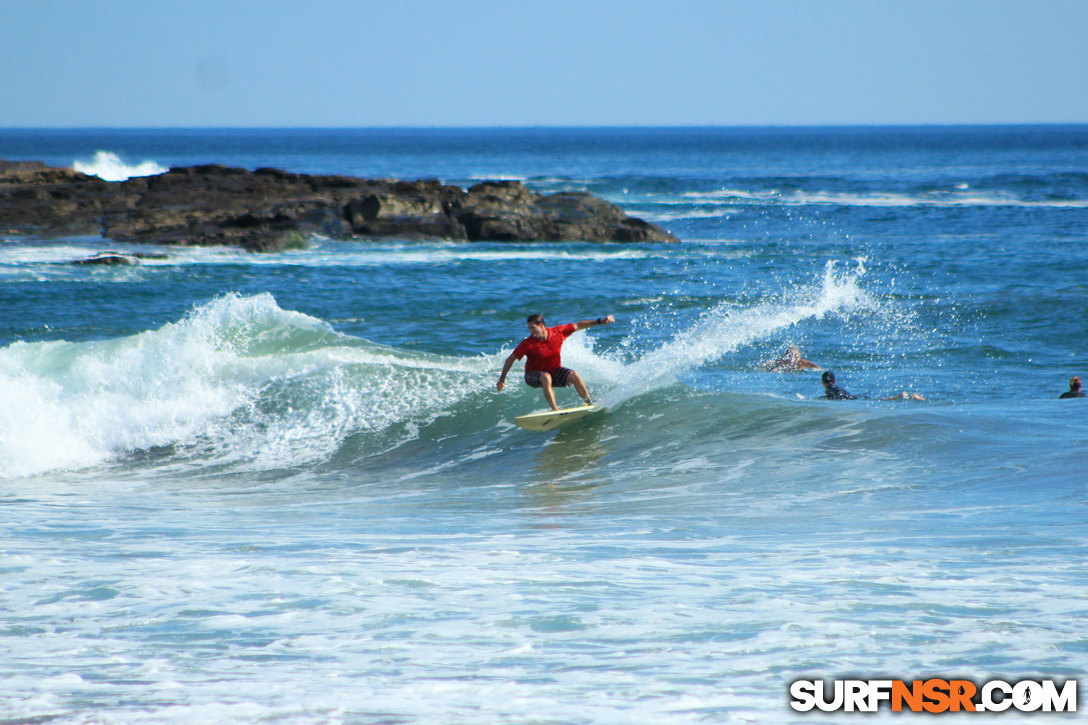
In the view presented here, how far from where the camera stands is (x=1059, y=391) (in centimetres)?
1555

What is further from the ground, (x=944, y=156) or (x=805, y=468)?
(x=944, y=156)

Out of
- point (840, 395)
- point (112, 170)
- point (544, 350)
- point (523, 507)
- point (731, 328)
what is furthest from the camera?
point (112, 170)

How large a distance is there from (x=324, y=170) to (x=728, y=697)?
98.8 metres

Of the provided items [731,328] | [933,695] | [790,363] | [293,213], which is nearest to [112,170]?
[293,213]

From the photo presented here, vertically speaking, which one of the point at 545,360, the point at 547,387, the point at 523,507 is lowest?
the point at 523,507

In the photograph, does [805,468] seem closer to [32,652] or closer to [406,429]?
[406,429]

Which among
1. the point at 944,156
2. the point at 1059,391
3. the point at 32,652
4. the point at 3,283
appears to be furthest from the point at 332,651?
the point at 944,156

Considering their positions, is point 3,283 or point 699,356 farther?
point 3,283

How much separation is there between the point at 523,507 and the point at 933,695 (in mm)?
5029

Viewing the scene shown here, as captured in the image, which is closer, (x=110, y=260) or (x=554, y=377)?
(x=554, y=377)

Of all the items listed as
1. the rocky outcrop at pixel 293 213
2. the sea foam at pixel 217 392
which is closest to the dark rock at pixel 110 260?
the rocky outcrop at pixel 293 213

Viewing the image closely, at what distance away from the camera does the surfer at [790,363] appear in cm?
1712

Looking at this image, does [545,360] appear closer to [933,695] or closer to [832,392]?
[832,392]

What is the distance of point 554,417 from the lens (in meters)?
12.6
